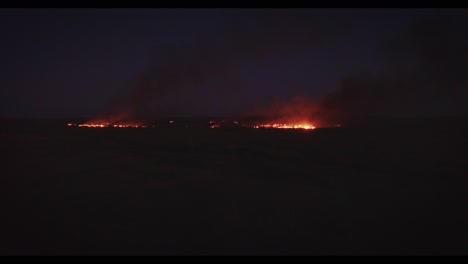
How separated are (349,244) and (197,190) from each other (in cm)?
461

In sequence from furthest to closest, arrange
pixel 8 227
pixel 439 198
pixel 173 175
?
pixel 173 175, pixel 439 198, pixel 8 227

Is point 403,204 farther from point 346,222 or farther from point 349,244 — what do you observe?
point 349,244

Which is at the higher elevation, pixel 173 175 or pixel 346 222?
pixel 173 175

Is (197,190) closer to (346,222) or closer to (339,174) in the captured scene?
(346,222)

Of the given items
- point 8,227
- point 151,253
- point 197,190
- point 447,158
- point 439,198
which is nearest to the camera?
point 151,253

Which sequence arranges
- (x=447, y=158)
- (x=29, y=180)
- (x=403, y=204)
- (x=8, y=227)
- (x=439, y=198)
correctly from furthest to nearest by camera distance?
(x=447, y=158), (x=29, y=180), (x=439, y=198), (x=403, y=204), (x=8, y=227)

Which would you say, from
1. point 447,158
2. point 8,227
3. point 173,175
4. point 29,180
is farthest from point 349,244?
point 447,158

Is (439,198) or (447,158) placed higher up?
(447,158)

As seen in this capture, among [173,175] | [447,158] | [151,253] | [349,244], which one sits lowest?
[151,253]

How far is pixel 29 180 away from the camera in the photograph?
957cm

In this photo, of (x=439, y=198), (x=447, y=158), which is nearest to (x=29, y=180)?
(x=439, y=198)

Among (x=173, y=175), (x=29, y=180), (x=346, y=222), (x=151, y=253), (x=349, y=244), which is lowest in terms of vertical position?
(x=151, y=253)

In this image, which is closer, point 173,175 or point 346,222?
point 346,222

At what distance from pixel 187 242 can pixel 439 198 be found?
658cm
